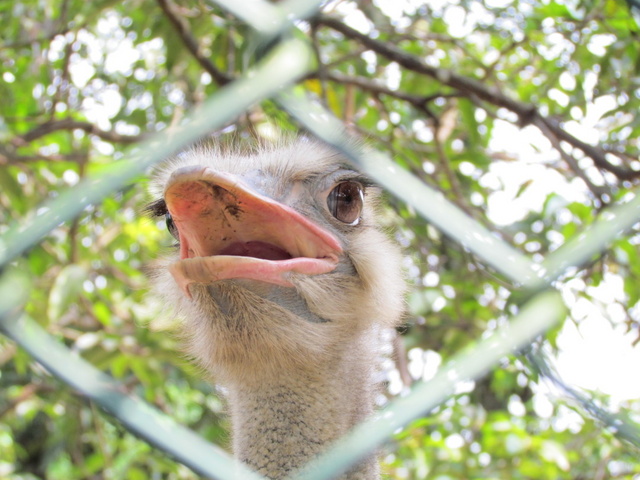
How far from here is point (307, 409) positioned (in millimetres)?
1272

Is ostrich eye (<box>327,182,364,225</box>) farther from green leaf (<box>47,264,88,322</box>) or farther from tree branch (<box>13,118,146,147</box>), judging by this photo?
tree branch (<box>13,118,146,147</box>)

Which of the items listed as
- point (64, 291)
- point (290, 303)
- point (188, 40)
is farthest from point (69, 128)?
point (290, 303)

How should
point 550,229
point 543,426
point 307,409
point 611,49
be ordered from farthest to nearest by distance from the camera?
1. point 543,426
2. point 550,229
3. point 611,49
4. point 307,409

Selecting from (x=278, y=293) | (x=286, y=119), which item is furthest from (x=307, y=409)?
(x=286, y=119)

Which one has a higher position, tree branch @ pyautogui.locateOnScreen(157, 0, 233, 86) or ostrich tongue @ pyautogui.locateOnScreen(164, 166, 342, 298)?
ostrich tongue @ pyautogui.locateOnScreen(164, 166, 342, 298)

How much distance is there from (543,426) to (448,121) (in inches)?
58.3

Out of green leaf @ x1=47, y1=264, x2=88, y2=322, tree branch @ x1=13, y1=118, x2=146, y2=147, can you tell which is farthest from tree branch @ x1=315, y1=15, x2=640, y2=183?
green leaf @ x1=47, y1=264, x2=88, y2=322

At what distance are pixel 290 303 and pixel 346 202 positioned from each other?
249 mm

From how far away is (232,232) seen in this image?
3.29 feet

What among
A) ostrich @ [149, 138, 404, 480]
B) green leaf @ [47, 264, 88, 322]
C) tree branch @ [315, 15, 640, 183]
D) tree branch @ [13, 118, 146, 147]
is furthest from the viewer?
tree branch @ [13, 118, 146, 147]

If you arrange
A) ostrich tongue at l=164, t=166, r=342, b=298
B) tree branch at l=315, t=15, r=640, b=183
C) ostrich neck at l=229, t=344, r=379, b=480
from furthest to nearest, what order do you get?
1. tree branch at l=315, t=15, r=640, b=183
2. ostrich neck at l=229, t=344, r=379, b=480
3. ostrich tongue at l=164, t=166, r=342, b=298

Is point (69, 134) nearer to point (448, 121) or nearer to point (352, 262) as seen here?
point (448, 121)

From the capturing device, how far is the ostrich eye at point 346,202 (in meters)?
1.32

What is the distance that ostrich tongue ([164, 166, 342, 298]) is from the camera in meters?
0.91
